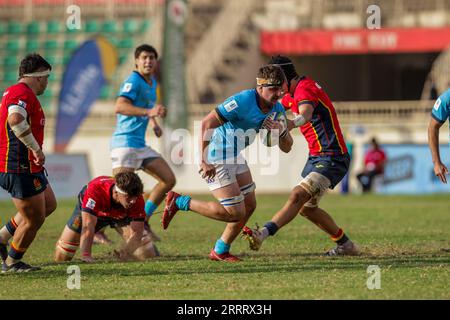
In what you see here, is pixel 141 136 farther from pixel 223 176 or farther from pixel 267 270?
pixel 267 270

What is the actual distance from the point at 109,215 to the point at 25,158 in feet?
4.00

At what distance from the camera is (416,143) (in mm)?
26125

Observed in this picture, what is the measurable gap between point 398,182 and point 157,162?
50.2 feet

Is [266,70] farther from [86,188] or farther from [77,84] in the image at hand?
[77,84]

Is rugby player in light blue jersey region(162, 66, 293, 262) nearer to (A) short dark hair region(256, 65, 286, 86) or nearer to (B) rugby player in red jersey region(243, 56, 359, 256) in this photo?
(A) short dark hair region(256, 65, 286, 86)

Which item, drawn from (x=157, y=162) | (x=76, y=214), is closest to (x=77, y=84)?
(x=157, y=162)

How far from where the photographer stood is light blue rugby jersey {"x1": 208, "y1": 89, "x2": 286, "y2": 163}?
9.71 metres

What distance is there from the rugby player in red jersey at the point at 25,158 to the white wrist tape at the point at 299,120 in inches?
105

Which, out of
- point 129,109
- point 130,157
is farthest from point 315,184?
point 130,157

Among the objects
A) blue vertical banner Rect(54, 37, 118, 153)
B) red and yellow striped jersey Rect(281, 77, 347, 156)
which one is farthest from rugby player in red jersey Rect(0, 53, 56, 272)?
blue vertical banner Rect(54, 37, 118, 153)

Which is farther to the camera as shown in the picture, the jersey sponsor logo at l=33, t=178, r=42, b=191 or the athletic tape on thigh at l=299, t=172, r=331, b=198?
the athletic tape on thigh at l=299, t=172, r=331, b=198

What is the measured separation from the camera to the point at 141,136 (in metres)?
12.6

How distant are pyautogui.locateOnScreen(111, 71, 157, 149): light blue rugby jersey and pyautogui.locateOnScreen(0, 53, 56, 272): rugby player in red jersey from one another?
252 centimetres

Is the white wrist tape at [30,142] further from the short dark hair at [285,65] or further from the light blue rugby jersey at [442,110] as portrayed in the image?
the light blue rugby jersey at [442,110]
